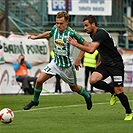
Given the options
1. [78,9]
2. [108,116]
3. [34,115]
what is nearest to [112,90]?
[108,116]

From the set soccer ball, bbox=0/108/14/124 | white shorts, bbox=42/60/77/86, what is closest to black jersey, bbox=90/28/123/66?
white shorts, bbox=42/60/77/86

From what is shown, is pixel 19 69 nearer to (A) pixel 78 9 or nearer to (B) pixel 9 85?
(B) pixel 9 85

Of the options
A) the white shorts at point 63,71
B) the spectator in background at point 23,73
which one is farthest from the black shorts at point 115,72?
the spectator in background at point 23,73

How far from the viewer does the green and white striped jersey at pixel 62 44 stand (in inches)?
567

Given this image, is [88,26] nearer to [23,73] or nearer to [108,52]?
[108,52]

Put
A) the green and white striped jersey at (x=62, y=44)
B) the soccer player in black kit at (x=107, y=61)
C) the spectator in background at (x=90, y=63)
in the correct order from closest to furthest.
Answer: the soccer player in black kit at (x=107, y=61), the green and white striped jersey at (x=62, y=44), the spectator in background at (x=90, y=63)

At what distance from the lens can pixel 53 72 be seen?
578 inches

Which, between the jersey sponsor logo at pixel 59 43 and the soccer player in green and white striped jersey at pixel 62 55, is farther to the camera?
the jersey sponsor logo at pixel 59 43

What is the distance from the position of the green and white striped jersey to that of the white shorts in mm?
108

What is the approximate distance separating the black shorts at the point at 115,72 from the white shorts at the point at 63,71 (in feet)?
4.73

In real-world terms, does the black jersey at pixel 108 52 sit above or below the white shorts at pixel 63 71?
above

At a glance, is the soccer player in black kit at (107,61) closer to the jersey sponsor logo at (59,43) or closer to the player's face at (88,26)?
the player's face at (88,26)

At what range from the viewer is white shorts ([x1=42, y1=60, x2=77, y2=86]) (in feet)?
48.3

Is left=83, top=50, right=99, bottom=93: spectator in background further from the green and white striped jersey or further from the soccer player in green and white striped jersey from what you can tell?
the green and white striped jersey
